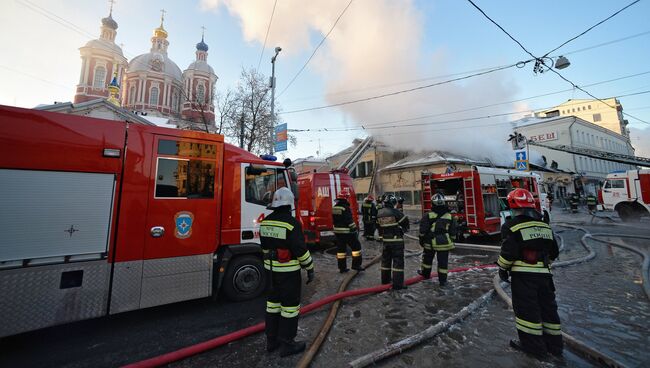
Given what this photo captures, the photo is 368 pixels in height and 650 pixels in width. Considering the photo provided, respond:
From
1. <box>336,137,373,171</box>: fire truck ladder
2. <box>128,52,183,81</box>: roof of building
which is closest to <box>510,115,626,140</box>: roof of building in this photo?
<box>336,137,373,171</box>: fire truck ladder

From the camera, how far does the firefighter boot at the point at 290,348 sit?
2.91 meters

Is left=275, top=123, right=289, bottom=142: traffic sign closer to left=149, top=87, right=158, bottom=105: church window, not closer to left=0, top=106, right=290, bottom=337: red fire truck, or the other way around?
left=0, top=106, right=290, bottom=337: red fire truck

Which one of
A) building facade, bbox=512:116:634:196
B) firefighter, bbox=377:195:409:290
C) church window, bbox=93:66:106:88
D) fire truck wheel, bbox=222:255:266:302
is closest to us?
fire truck wheel, bbox=222:255:266:302

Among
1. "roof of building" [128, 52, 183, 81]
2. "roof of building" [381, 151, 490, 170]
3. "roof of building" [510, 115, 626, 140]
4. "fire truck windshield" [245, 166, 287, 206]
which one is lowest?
"fire truck windshield" [245, 166, 287, 206]

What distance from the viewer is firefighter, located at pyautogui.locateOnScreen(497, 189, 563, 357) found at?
284 cm

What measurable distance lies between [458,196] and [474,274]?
4.67 meters

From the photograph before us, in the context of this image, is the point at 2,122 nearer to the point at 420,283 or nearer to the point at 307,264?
the point at 307,264

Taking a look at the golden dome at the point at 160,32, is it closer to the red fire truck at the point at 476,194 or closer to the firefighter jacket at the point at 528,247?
the red fire truck at the point at 476,194

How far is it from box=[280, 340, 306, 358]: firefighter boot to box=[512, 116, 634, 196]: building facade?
36.9m

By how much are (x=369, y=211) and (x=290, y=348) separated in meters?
8.20

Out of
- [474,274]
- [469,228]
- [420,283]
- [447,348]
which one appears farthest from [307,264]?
[469,228]

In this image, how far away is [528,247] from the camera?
115 inches

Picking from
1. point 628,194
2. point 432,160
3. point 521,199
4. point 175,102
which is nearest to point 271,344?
point 521,199

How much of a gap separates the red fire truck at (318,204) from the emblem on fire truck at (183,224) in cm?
481
